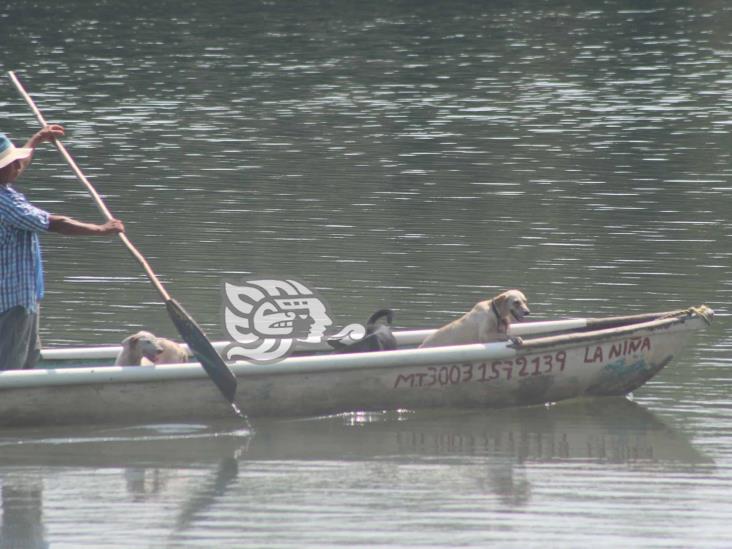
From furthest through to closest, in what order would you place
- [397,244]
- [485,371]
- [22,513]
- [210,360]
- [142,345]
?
1. [397,244]
2. [485,371]
3. [142,345]
4. [210,360]
5. [22,513]

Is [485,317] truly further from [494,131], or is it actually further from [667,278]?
[494,131]

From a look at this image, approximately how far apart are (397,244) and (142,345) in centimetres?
627

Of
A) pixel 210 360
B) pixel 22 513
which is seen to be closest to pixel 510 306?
pixel 210 360

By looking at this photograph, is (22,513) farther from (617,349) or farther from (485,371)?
(617,349)

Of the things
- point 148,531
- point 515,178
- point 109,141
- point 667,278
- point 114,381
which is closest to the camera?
point 148,531

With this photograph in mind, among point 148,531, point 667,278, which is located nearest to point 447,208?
point 667,278

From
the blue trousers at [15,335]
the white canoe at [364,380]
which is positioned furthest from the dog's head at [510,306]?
the blue trousers at [15,335]

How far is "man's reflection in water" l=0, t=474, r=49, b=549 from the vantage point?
858cm

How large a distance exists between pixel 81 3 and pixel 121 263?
33.9 meters

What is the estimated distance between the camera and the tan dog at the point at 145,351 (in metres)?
10.8

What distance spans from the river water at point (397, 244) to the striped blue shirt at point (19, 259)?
96cm

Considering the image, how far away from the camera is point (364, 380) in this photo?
10.8 meters

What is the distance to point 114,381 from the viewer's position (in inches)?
414
